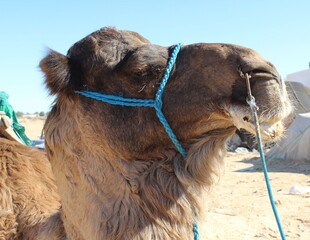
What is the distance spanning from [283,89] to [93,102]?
92 centimetres

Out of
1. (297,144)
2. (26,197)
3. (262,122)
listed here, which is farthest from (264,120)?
(297,144)

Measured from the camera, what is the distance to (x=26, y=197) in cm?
276

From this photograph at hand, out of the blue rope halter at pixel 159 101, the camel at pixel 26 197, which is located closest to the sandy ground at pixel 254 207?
the blue rope halter at pixel 159 101

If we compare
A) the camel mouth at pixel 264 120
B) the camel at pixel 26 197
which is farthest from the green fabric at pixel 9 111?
the camel mouth at pixel 264 120

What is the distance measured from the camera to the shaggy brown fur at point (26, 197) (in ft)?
8.25

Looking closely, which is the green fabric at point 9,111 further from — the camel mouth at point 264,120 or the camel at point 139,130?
the camel mouth at point 264,120

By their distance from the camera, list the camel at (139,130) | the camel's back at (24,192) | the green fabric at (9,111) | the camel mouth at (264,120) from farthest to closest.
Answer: the green fabric at (9,111)
the camel's back at (24,192)
the camel at (139,130)
the camel mouth at (264,120)

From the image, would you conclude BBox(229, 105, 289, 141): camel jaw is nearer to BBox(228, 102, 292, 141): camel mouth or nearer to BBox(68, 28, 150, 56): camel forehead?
BBox(228, 102, 292, 141): camel mouth

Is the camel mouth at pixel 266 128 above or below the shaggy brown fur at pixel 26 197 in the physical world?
above

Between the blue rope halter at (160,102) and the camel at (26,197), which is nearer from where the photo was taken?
the blue rope halter at (160,102)

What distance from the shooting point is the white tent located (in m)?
10.9

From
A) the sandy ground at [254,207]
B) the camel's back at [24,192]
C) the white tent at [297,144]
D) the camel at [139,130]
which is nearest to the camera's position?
the camel at [139,130]

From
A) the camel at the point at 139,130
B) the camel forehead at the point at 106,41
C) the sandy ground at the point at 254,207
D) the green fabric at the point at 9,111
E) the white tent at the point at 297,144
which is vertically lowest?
the white tent at the point at 297,144

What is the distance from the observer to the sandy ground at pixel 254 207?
203 inches
